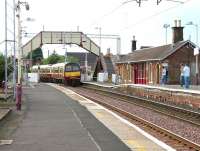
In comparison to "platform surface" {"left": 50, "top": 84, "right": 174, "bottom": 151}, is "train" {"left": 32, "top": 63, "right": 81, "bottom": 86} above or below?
above

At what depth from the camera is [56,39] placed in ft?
245

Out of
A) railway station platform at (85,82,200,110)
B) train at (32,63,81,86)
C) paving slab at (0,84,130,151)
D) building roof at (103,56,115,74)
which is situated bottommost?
paving slab at (0,84,130,151)

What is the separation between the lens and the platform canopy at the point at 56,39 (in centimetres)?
7419

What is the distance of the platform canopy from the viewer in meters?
74.2

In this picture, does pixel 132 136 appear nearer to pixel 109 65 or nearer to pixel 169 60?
pixel 169 60

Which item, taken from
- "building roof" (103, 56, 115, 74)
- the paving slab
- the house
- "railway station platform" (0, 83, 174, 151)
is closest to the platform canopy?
"building roof" (103, 56, 115, 74)

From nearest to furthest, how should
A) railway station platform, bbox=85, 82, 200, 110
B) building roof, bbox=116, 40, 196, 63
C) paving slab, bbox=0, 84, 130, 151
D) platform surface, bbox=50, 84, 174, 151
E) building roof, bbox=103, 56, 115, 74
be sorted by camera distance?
paving slab, bbox=0, 84, 130, 151, platform surface, bbox=50, 84, 174, 151, railway station platform, bbox=85, 82, 200, 110, building roof, bbox=116, 40, 196, 63, building roof, bbox=103, 56, 115, 74

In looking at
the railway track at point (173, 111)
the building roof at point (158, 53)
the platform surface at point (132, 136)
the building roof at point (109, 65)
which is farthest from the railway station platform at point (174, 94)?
the building roof at point (109, 65)

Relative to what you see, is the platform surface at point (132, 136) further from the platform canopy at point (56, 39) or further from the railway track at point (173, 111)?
the platform canopy at point (56, 39)

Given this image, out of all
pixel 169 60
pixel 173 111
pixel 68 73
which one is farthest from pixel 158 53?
pixel 173 111

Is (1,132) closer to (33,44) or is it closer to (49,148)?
(49,148)

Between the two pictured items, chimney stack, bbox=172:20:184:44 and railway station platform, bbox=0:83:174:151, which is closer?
railway station platform, bbox=0:83:174:151

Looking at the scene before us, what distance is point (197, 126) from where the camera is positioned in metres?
19.8

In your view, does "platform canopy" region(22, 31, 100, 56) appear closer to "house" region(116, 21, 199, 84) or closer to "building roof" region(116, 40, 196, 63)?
"building roof" region(116, 40, 196, 63)
